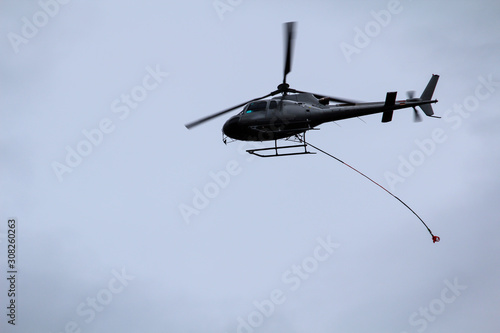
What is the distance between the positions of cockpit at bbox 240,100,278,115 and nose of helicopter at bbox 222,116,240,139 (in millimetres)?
477

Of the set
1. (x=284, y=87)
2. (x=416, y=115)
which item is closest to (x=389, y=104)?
(x=416, y=115)

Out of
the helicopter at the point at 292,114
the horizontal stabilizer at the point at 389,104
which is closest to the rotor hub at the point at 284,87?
the helicopter at the point at 292,114

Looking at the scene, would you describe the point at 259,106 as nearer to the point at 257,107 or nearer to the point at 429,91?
the point at 257,107

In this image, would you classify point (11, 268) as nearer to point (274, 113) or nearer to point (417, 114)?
point (274, 113)

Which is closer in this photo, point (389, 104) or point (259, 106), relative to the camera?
point (389, 104)

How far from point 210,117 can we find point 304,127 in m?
3.97

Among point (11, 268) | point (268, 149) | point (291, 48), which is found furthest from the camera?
point (11, 268)

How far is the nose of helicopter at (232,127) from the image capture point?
23422 mm

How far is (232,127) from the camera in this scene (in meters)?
23.5

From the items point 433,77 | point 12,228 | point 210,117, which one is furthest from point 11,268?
point 433,77

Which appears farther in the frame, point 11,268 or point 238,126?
point 11,268

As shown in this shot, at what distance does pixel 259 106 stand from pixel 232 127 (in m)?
1.46

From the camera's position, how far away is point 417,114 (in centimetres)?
2333

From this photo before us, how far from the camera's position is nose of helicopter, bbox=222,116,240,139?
23422 millimetres
